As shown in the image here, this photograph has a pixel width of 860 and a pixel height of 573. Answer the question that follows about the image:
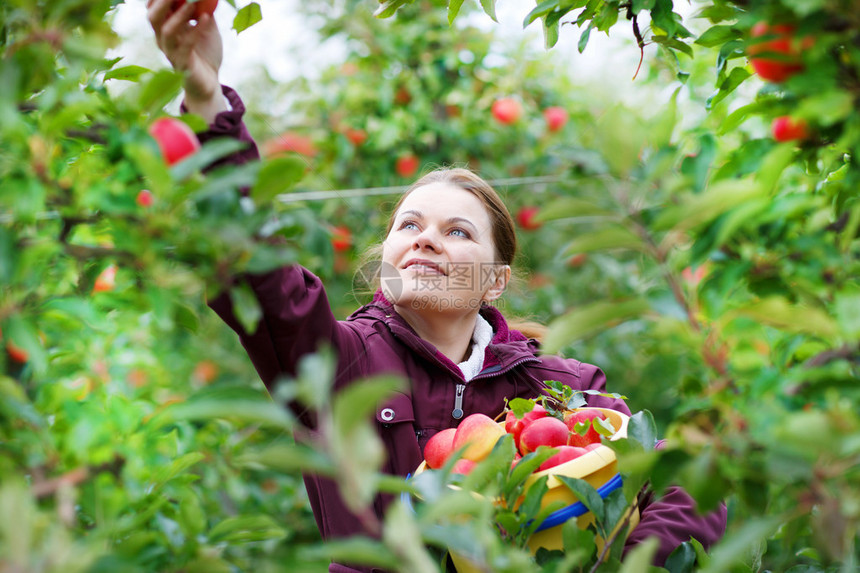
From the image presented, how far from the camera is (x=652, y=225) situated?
0.62 meters

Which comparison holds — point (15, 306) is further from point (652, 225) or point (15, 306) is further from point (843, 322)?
point (843, 322)

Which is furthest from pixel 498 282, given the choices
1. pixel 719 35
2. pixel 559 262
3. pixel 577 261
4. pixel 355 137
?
pixel 577 261

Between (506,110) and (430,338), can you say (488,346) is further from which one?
(506,110)

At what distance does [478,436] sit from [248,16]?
2.09ft

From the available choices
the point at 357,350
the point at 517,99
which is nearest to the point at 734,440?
the point at 357,350

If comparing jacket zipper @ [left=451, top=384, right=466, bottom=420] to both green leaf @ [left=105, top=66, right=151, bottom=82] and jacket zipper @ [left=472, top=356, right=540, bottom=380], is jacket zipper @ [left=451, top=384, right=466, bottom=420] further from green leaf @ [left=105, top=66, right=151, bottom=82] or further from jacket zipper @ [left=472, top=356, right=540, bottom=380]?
green leaf @ [left=105, top=66, right=151, bottom=82]

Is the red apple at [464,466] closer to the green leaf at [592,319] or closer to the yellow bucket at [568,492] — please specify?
the yellow bucket at [568,492]

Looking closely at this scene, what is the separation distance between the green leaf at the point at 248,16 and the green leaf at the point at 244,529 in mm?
608

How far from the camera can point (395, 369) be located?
1331 mm

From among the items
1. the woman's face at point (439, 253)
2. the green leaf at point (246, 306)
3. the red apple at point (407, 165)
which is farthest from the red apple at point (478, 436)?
the red apple at point (407, 165)

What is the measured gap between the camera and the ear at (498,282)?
5.35 ft

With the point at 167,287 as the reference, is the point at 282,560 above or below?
below

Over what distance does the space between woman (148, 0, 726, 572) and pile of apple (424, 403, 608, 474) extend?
0.48 ft

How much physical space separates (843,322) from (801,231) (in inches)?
6.0
